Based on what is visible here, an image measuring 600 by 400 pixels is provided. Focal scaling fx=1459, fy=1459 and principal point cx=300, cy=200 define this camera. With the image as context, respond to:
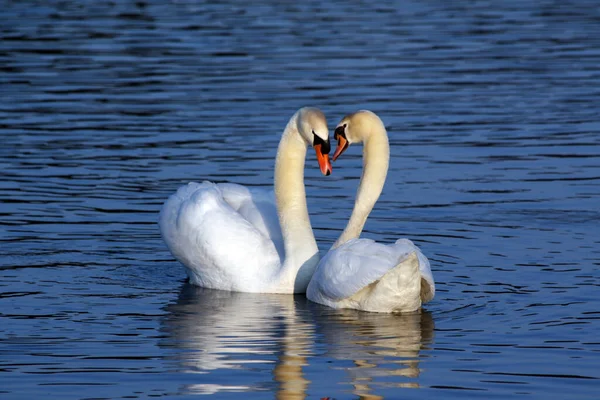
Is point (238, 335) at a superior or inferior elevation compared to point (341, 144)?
inferior

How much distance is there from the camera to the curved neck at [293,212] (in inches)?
468

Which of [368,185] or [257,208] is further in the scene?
[257,208]

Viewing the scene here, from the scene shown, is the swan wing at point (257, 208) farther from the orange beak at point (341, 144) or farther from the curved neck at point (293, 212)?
the orange beak at point (341, 144)

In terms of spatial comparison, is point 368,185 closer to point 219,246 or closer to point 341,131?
point 341,131

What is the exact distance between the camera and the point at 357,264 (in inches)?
425

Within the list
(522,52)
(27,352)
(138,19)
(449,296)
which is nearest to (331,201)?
(449,296)

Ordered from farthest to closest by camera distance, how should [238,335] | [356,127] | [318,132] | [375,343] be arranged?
[356,127] < [318,132] < [238,335] < [375,343]

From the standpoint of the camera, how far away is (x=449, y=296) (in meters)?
11.5

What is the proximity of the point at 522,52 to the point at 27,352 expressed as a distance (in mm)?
17493

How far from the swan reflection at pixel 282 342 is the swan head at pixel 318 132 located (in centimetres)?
114

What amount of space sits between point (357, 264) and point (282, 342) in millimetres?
1030

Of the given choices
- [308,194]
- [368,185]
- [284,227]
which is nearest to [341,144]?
[368,185]

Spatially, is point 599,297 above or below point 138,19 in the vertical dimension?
below

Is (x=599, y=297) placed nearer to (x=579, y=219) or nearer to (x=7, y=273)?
(x=579, y=219)
